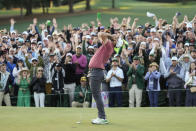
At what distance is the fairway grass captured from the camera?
39.1 ft

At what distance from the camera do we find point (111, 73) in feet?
62.0

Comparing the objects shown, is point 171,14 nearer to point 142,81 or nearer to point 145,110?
point 142,81

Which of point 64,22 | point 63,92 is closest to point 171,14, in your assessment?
point 64,22

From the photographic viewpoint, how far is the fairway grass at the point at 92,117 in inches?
469

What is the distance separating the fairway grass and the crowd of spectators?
304 centimetres

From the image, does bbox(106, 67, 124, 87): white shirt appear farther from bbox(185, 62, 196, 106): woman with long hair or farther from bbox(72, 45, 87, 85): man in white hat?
bbox(185, 62, 196, 106): woman with long hair

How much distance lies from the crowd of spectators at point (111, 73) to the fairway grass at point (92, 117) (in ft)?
9.96

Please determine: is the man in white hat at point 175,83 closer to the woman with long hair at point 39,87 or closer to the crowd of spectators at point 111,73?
the crowd of spectators at point 111,73

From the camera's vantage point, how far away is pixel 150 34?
21.5 meters

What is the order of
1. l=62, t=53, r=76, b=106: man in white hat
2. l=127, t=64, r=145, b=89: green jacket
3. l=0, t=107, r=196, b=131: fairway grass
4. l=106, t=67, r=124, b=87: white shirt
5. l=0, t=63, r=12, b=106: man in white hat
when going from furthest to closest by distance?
1. l=62, t=53, r=76, b=106: man in white hat
2. l=0, t=63, r=12, b=106: man in white hat
3. l=106, t=67, r=124, b=87: white shirt
4. l=127, t=64, r=145, b=89: green jacket
5. l=0, t=107, r=196, b=131: fairway grass

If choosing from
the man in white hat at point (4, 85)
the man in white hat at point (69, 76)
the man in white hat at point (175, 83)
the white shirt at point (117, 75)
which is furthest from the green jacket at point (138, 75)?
the man in white hat at point (4, 85)

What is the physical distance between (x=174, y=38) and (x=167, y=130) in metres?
11.2

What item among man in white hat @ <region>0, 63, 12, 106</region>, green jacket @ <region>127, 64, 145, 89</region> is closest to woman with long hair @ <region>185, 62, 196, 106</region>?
green jacket @ <region>127, 64, 145, 89</region>

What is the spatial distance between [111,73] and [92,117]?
5405 millimetres
